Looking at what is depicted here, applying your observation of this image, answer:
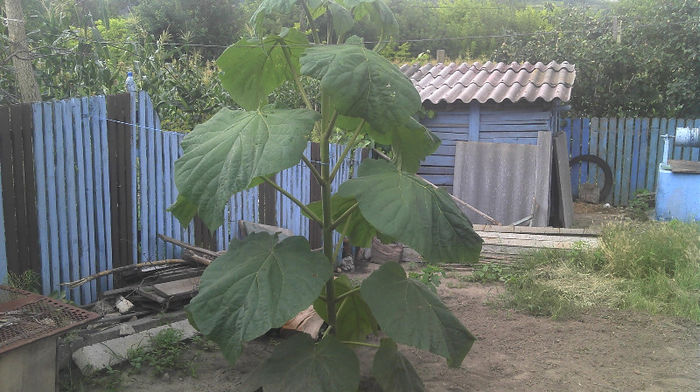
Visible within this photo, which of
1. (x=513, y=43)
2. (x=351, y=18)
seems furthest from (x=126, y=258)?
(x=513, y=43)

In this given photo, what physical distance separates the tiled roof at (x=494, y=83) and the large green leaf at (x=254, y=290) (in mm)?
7853

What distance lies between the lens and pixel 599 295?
5113 millimetres

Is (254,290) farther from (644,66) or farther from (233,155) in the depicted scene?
(644,66)

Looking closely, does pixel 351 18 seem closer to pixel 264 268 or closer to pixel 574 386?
pixel 264 268

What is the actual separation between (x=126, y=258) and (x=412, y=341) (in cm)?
297

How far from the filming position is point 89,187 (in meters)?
4.00

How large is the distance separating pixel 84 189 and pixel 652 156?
1194cm

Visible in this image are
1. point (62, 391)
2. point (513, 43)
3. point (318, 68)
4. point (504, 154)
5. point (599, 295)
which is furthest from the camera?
point (513, 43)

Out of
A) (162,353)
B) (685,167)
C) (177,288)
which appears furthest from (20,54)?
(685,167)

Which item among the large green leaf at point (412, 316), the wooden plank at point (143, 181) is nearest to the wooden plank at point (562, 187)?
the wooden plank at point (143, 181)

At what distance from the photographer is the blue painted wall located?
9570 mm

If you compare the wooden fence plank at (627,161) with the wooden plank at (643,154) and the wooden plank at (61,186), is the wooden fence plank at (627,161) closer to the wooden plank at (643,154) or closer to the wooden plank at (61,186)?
the wooden plank at (643,154)

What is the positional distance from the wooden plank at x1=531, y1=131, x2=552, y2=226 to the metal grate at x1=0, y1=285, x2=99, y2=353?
25.2ft

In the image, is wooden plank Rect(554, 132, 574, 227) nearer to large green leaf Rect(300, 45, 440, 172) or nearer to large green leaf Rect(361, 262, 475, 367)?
large green leaf Rect(361, 262, 475, 367)
